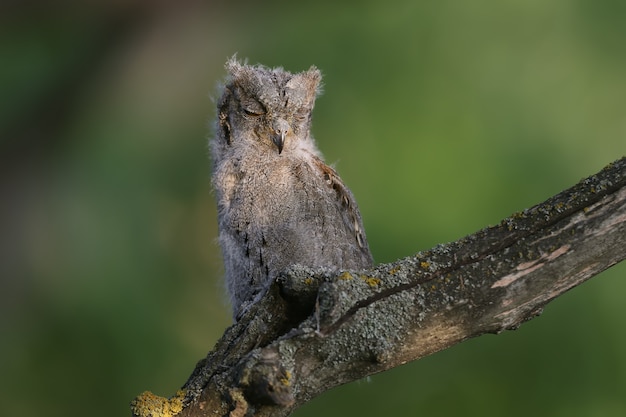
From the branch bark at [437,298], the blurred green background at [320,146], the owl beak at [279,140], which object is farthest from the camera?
the blurred green background at [320,146]

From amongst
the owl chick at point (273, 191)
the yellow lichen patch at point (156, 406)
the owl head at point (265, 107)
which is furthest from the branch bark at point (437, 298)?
the owl head at point (265, 107)

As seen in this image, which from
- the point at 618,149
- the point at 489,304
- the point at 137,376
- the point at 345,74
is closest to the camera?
the point at 489,304

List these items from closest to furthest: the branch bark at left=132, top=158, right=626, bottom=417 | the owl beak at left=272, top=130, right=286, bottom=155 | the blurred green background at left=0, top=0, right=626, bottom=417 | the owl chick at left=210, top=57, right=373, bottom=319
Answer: the branch bark at left=132, top=158, right=626, bottom=417
the owl chick at left=210, top=57, right=373, bottom=319
the owl beak at left=272, top=130, right=286, bottom=155
the blurred green background at left=0, top=0, right=626, bottom=417

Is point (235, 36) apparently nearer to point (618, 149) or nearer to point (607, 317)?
point (618, 149)

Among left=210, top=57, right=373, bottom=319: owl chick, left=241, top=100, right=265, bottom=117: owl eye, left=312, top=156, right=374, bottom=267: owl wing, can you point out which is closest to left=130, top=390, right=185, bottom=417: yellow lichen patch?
left=210, top=57, right=373, bottom=319: owl chick

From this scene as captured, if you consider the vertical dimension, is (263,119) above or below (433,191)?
below

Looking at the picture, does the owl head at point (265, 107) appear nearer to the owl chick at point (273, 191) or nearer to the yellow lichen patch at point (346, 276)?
the owl chick at point (273, 191)

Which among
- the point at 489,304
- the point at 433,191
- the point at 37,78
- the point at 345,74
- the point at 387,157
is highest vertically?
the point at 37,78

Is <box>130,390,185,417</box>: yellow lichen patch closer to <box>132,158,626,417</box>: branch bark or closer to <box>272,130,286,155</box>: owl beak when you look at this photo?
<box>132,158,626,417</box>: branch bark

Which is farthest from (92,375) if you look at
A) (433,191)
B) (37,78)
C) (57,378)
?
(433,191)
